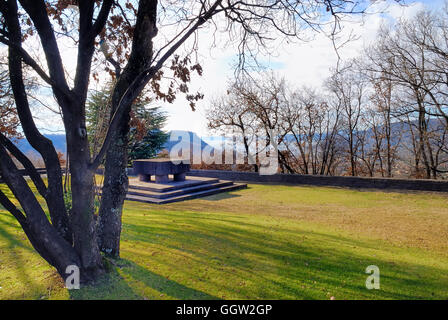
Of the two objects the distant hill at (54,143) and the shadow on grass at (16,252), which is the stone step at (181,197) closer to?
the distant hill at (54,143)

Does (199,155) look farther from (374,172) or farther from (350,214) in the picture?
(350,214)

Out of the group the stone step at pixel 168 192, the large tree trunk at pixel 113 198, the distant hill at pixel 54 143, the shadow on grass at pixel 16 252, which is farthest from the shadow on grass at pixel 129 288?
the stone step at pixel 168 192

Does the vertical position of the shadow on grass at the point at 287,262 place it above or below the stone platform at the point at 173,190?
below

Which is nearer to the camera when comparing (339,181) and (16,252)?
(16,252)

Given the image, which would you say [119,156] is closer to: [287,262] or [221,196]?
[287,262]

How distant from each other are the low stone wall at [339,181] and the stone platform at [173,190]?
247 cm

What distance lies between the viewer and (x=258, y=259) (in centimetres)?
406

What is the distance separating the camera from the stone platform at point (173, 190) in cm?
1056

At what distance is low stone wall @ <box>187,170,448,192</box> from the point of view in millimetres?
11203

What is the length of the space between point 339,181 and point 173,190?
760 cm

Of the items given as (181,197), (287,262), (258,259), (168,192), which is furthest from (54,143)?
(287,262)

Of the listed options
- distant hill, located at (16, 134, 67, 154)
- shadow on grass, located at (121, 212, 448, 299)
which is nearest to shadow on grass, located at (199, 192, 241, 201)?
shadow on grass, located at (121, 212, 448, 299)

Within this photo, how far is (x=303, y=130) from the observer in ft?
61.9

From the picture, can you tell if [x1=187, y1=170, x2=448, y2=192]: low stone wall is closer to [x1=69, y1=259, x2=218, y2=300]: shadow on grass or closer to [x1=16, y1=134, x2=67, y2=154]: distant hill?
[x1=16, y1=134, x2=67, y2=154]: distant hill
